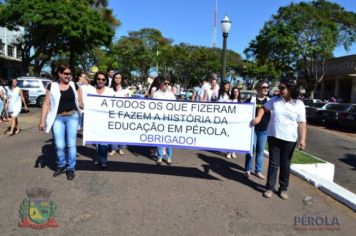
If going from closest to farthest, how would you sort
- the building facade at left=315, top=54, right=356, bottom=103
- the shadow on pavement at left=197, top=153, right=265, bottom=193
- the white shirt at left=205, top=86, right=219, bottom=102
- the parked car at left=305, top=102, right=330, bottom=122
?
the shadow on pavement at left=197, top=153, right=265, bottom=193 → the white shirt at left=205, top=86, right=219, bottom=102 → the parked car at left=305, top=102, right=330, bottom=122 → the building facade at left=315, top=54, right=356, bottom=103

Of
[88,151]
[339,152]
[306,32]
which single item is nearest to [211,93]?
[88,151]

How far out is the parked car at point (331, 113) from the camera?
23172 mm

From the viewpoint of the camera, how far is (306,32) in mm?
38250

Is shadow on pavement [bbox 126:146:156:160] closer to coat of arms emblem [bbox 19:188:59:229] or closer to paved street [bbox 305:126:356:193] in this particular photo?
coat of arms emblem [bbox 19:188:59:229]

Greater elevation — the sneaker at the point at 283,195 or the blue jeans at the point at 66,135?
the blue jeans at the point at 66,135

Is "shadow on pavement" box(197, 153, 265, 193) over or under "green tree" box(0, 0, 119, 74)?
under

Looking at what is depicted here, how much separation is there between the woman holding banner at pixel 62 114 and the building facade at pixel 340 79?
36700mm

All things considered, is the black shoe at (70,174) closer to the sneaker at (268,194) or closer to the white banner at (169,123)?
the white banner at (169,123)

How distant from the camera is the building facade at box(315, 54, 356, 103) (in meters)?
40.9

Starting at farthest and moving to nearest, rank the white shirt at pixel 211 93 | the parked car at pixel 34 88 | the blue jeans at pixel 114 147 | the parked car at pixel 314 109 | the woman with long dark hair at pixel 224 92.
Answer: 1. the parked car at pixel 314 109
2. the parked car at pixel 34 88
3. the white shirt at pixel 211 93
4. the woman with long dark hair at pixel 224 92
5. the blue jeans at pixel 114 147

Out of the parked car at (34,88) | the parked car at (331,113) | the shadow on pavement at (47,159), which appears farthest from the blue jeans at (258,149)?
the parked car at (34,88)

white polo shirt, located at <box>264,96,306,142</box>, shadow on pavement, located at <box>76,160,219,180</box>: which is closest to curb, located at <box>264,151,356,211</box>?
white polo shirt, located at <box>264,96,306,142</box>

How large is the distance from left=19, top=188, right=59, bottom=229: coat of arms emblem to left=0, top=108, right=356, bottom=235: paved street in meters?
0.09

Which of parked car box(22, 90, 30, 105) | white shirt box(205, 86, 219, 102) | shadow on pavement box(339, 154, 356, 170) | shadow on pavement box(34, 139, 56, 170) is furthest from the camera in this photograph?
parked car box(22, 90, 30, 105)
